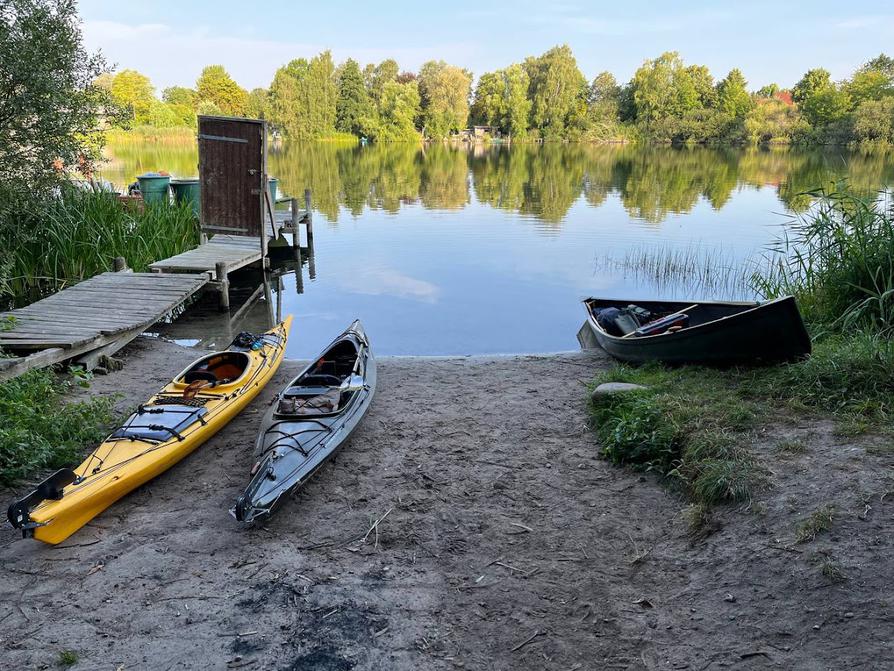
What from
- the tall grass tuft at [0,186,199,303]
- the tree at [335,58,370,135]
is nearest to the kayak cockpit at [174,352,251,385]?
the tall grass tuft at [0,186,199,303]

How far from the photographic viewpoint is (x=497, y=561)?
412 centimetres

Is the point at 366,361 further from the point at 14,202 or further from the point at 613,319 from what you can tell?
the point at 14,202

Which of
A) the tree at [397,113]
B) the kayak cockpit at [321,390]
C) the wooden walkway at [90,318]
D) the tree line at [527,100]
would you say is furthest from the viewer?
the tree at [397,113]

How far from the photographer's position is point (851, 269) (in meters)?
7.45

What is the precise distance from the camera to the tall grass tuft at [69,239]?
9781mm

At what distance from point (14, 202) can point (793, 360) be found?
9.49 meters

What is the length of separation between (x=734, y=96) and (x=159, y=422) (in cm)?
7563

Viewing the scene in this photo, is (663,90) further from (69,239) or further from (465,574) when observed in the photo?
(465,574)

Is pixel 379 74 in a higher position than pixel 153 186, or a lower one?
higher

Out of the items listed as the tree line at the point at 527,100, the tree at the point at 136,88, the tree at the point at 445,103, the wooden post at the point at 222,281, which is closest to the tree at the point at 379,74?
the tree line at the point at 527,100

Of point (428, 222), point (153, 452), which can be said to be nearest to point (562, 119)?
point (428, 222)

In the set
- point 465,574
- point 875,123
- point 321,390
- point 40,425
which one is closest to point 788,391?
point 465,574

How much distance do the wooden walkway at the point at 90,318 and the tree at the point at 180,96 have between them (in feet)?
223

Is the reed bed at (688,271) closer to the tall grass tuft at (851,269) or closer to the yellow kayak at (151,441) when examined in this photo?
the tall grass tuft at (851,269)
